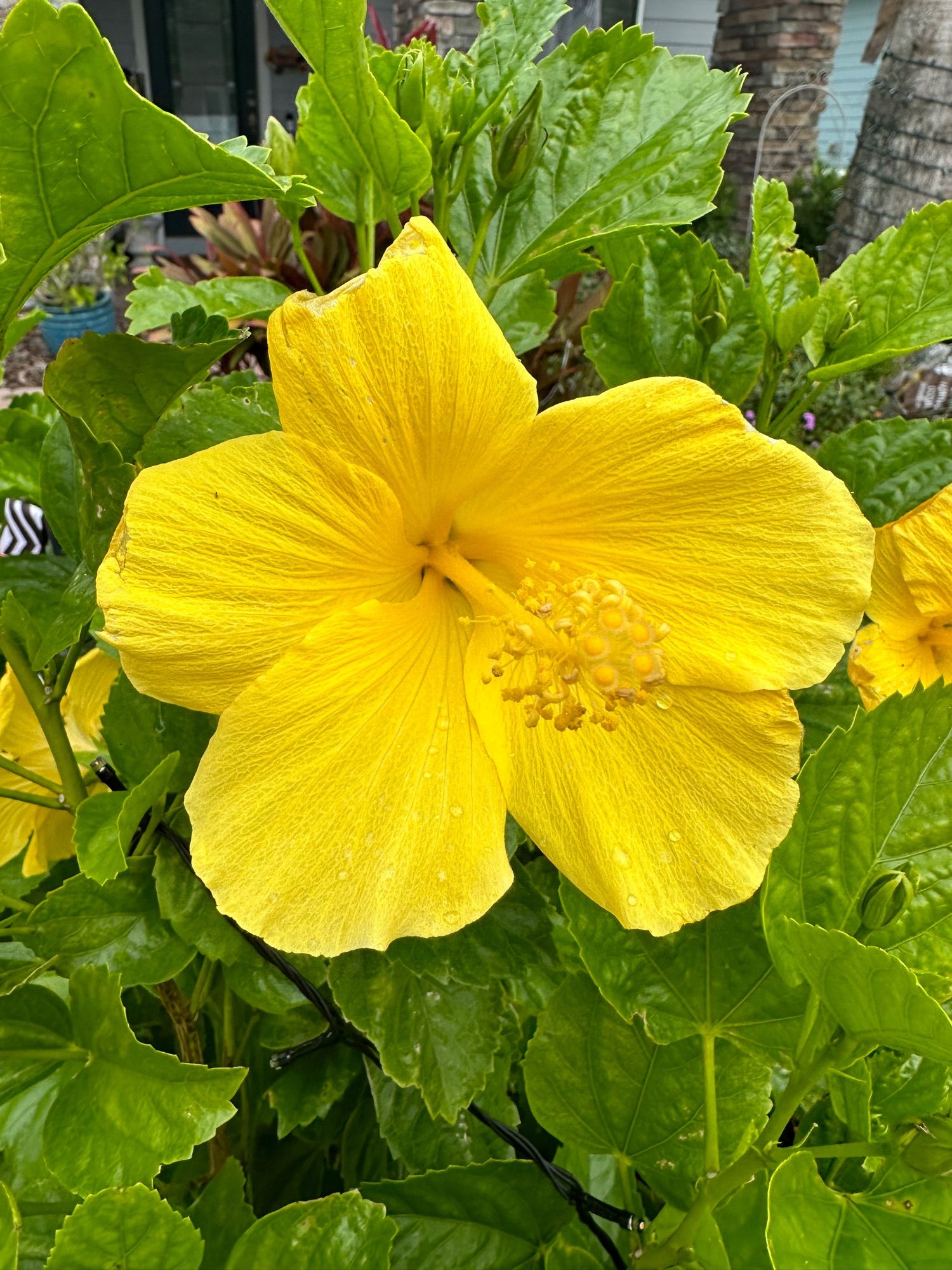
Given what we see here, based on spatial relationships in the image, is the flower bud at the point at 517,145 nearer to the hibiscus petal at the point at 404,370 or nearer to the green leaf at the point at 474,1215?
the hibiscus petal at the point at 404,370

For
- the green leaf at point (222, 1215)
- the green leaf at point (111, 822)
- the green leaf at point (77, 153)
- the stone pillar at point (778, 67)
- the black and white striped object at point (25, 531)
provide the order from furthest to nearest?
1. the stone pillar at point (778, 67)
2. the black and white striped object at point (25, 531)
3. the green leaf at point (222, 1215)
4. the green leaf at point (111, 822)
5. the green leaf at point (77, 153)

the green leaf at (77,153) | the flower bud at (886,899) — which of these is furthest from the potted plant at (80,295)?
the flower bud at (886,899)

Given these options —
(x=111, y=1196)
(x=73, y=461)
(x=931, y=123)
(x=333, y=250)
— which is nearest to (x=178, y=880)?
(x=111, y=1196)

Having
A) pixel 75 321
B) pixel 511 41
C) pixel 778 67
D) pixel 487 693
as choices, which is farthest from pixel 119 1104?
pixel 778 67

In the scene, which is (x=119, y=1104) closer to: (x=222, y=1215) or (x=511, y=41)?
(x=222, y=1215)

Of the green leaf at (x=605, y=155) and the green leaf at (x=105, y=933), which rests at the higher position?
the green leaf at (x=605, y=155)

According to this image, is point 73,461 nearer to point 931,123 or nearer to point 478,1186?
point 478,1186
